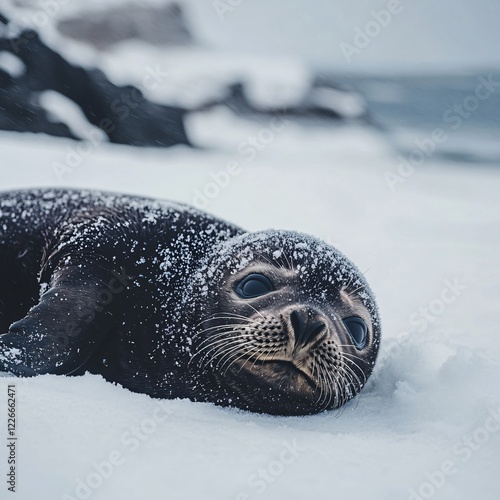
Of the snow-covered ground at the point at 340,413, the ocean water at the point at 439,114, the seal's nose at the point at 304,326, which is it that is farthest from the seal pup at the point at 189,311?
the ocean water at the point at 439,114

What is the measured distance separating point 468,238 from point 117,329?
12.3 feet

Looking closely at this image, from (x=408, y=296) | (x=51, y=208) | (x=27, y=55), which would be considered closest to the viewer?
(x=51, y=208)

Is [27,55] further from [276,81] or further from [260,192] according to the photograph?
[276,81]

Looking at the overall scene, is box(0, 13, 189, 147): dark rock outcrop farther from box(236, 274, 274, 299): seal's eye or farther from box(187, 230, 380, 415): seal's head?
box(236, 274, 274, 299): seal's eye

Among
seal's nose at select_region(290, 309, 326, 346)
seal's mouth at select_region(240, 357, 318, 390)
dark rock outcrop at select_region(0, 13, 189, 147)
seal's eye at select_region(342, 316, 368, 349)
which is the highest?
seal's nose at select_region(290, 309, 326, 346)

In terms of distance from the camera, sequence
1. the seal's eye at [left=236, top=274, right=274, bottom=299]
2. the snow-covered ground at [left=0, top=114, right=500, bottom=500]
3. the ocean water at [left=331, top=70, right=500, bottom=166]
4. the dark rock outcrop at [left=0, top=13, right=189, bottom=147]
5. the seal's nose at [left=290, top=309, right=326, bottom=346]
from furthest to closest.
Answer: the ocean water at [left=331, top=70, right=500, bottom=166] < the dark rock outcrop at [left=0, top=13, right=189, bottom=147] < the seal's eye at [left=236, top=274, right=274, bottom=299] < the seal's nose at [left=290, top=309, right=326, bottom=346] < the snow-covered ground at [left=0, top=114, right=500, bottom=500]

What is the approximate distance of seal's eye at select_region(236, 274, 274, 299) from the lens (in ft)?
9.61

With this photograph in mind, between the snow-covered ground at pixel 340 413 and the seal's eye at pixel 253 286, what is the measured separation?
1.59ft

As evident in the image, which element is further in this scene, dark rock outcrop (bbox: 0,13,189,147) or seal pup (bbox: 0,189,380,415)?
dark rock outcrop (bbox: 0,13,189,147)

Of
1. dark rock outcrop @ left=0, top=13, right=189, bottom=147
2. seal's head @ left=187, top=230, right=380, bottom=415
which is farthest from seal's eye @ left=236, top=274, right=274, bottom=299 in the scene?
dark rock outcrop @ left=0, top=13, right=189, bottom=147

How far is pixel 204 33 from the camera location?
36.3 feet

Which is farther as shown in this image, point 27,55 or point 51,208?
point 27,55

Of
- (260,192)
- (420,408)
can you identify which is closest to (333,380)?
(420,408)

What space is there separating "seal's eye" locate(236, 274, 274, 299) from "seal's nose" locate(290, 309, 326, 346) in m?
0.39
